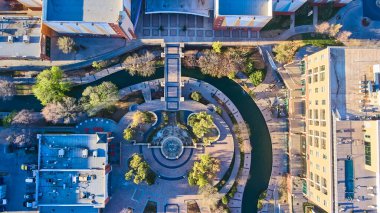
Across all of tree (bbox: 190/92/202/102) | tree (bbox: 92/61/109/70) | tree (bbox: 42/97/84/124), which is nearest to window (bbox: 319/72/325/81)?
tree (bbox: 190/92/202/102)

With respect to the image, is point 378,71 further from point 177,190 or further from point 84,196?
point 84,196

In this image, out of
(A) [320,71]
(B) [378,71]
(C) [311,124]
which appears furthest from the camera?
(C) [311,124]

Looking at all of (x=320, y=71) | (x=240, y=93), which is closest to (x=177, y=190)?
(x=240, y=93)

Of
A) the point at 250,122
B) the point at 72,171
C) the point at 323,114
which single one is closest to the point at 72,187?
the point at 72,171

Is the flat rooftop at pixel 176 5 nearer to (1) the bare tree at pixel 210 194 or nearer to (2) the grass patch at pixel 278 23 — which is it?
(2) the grass patch at pixel 278 23

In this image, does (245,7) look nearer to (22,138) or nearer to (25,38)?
(25,38)

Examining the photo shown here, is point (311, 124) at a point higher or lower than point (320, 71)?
lower
